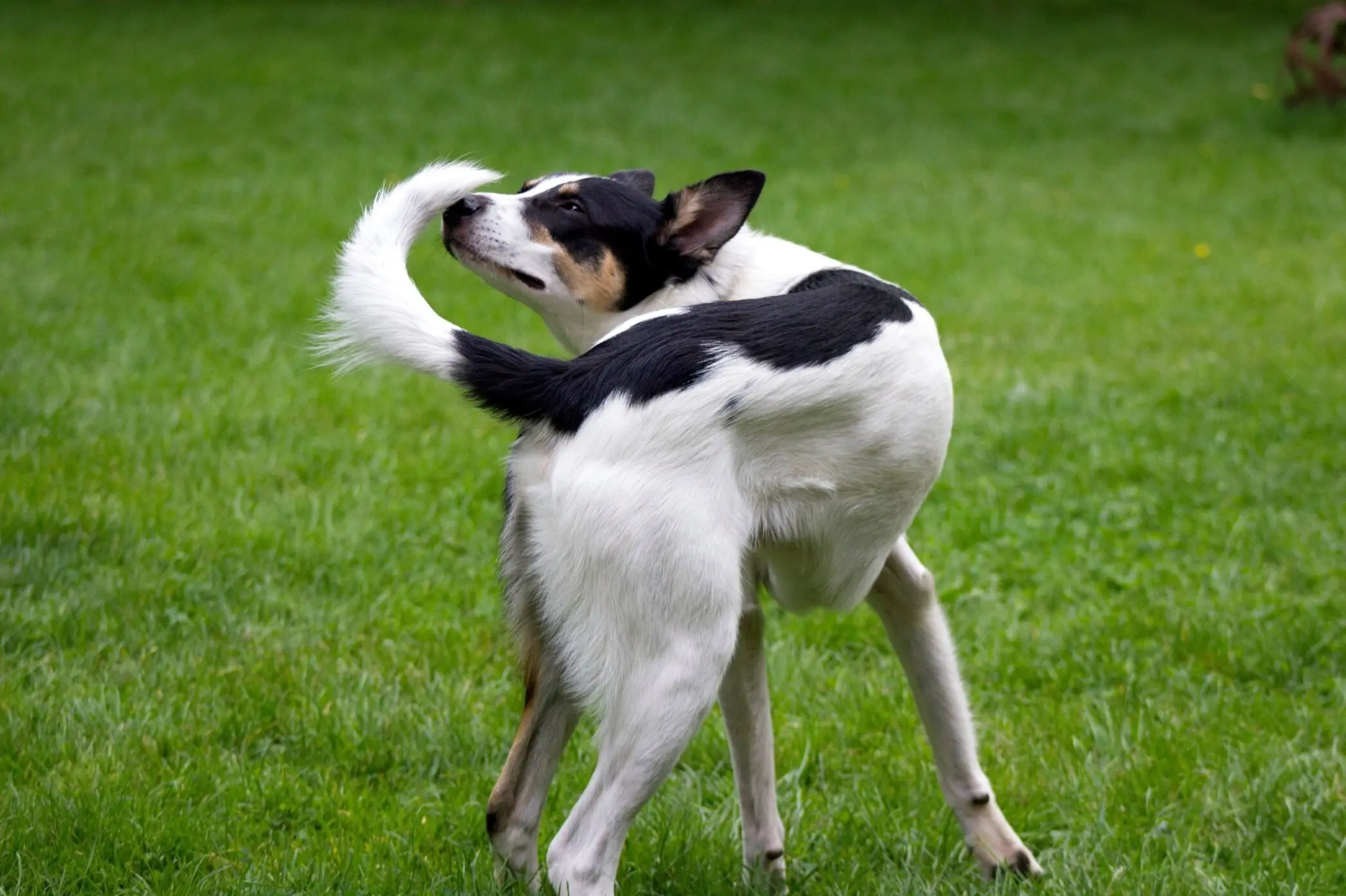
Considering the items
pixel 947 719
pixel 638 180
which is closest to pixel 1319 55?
pixel 638 180

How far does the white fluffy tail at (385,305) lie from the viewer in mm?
2438

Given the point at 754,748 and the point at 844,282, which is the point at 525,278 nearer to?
the point at 844,282

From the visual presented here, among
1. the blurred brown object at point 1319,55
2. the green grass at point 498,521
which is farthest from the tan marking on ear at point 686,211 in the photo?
the blurred brown object at point 1319,55

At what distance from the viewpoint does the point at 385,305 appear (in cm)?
245

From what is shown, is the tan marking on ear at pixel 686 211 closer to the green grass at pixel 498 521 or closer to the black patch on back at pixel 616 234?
the black patch on back at pixel 616 234

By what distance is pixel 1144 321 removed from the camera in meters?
7.51

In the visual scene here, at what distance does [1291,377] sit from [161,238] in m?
6.16

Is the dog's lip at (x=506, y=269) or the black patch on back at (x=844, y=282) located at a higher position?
the dog's lip at (x=506, y=269)

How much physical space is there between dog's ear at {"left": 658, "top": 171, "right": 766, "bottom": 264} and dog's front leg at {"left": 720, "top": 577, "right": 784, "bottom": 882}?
2.62 feet

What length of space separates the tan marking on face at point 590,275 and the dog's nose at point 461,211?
0.43ft

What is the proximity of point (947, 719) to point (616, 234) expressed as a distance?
1267mm

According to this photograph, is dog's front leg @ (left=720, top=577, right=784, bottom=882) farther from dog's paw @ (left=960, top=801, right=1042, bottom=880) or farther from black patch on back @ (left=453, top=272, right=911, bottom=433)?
black patch on back @ (left=453, top=272, right=911, bottom=433)

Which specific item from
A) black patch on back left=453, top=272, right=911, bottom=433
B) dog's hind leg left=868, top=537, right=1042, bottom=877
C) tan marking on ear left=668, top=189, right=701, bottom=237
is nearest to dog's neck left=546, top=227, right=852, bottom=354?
tan marking on ear left=668, top=189, right=701, bottom=237

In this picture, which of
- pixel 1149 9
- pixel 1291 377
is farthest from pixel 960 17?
pixel 1291 377
